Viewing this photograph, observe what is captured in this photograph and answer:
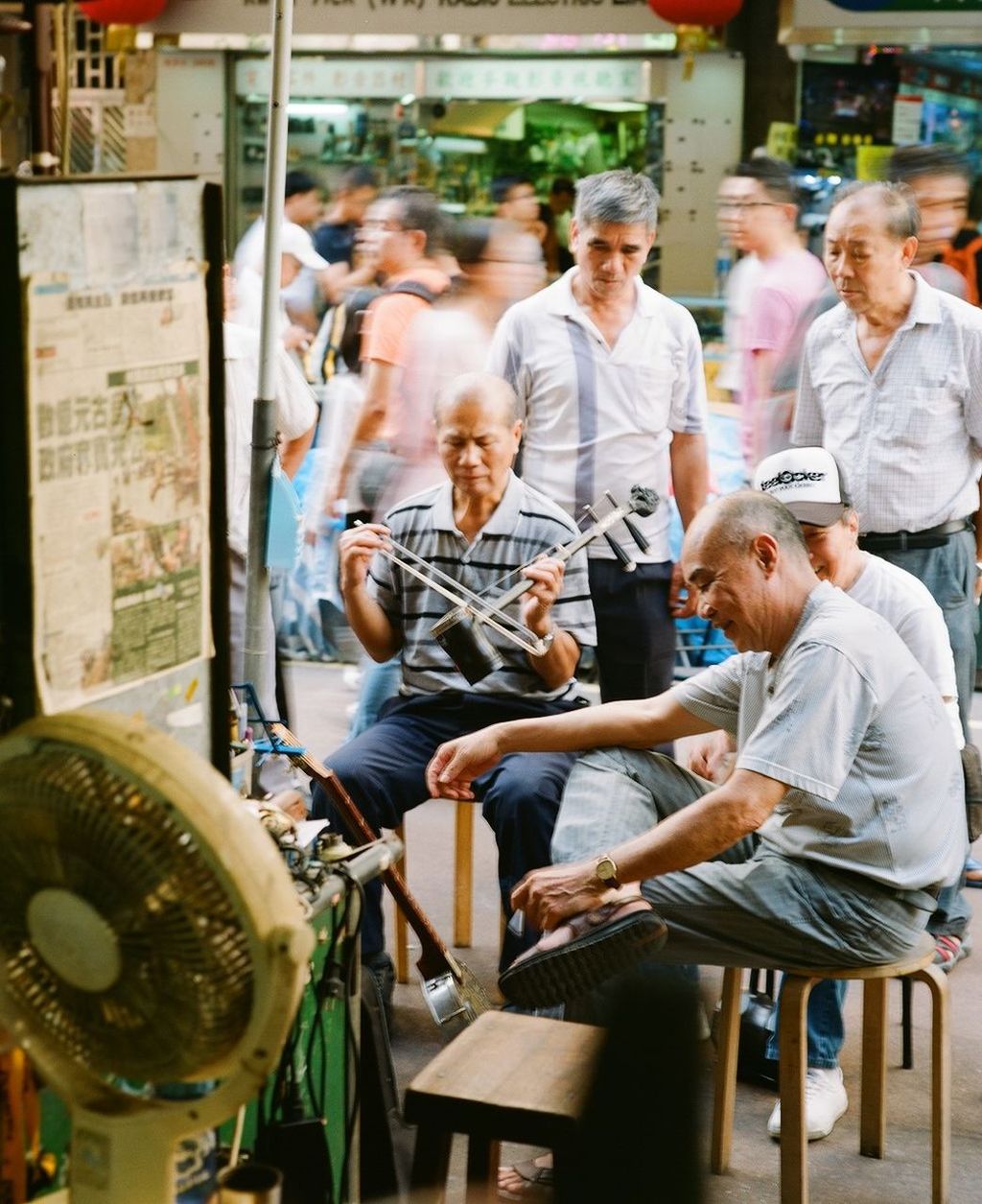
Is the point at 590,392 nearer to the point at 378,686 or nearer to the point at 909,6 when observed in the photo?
the point at 378,686

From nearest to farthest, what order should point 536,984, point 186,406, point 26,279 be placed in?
1. point 26,279
2. point 186,406
3. point 536,984

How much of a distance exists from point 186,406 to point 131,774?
2.38 feet

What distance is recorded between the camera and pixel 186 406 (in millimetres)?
2100

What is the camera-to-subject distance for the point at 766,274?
599 cm

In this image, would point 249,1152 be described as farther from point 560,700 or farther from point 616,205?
point 616,205

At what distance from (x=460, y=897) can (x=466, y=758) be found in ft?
3.49

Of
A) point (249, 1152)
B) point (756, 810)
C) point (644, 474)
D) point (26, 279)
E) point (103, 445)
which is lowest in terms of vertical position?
point (249, 1152)

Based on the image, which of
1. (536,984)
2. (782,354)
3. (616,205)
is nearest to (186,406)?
(536,984)

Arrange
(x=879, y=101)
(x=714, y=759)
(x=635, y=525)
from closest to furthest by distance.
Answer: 1. (x=714, y=759)
2. (x=635, y=525)
3. (x=879, y=101)

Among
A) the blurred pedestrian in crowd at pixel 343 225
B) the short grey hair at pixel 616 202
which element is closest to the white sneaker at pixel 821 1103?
the short grey hair at pixel 616 202

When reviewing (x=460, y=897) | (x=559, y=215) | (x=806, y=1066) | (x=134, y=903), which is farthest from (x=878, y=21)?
(x=134, y=903)

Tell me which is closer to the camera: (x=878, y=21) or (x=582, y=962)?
(x=582, y=962)

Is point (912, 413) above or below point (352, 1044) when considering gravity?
above

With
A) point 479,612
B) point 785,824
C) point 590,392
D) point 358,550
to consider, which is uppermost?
point 590,392
